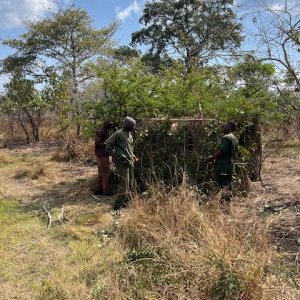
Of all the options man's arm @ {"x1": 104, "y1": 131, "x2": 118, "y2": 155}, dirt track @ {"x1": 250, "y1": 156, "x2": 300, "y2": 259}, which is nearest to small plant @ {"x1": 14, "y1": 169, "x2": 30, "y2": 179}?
man's arm @ {"x1": 104, "y1": 131, "x2": 118, "y2": 155}

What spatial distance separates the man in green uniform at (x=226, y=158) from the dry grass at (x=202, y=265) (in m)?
1.91

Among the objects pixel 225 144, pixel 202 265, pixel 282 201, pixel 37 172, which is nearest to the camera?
pixel 202 265

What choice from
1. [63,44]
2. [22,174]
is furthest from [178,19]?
[22,174]

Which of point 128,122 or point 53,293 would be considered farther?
point 128,122

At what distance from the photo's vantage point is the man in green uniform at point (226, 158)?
277 inches

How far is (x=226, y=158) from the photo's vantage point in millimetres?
7156

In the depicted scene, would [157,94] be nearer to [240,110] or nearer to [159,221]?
[240,110]

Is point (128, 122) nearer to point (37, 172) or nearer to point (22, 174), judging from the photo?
point (37, 172)

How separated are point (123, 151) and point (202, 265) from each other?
3.92 meters

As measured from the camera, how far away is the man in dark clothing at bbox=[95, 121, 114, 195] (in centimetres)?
874

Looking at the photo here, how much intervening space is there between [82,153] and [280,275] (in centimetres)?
1059

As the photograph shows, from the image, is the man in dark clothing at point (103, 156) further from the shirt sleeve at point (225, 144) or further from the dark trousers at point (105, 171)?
the shirt sleeve at point (225, 144)

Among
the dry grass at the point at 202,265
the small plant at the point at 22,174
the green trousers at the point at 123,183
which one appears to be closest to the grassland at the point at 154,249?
the dry grass at the point at 202,265

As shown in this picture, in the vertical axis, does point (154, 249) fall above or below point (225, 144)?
below
